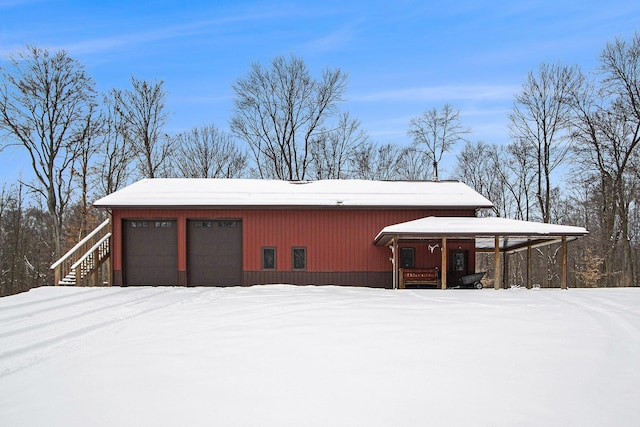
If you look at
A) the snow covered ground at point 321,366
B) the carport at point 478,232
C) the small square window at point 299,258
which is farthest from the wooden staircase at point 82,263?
the carport at point 478,232

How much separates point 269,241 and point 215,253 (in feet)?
6.73

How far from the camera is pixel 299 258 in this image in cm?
1852

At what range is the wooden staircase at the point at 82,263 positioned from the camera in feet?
55.7

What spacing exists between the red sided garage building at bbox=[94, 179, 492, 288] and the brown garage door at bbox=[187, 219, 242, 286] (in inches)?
1.4

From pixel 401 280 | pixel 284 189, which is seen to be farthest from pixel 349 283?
pixel 284 189

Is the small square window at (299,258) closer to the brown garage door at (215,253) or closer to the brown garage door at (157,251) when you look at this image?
the brown garage door at (215,253)

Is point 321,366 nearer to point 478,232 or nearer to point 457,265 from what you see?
point 478,232

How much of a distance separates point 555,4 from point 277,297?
1398 cm

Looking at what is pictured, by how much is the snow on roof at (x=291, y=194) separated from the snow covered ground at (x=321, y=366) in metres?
7.21

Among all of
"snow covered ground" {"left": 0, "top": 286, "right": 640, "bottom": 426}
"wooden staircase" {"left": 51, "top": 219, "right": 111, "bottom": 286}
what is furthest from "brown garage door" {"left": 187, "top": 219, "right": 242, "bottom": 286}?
"snow covered ground" {"left": 0, "top": 286, "right": 640, "bottom": 426}

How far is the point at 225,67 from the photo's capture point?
33250 mm

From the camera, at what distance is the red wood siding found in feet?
60.6

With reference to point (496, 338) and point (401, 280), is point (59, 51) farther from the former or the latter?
point (496, 338)

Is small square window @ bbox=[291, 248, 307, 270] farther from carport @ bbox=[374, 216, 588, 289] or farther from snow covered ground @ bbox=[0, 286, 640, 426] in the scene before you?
snow covered ground @ bbox=[0, 286, 640, 426]
